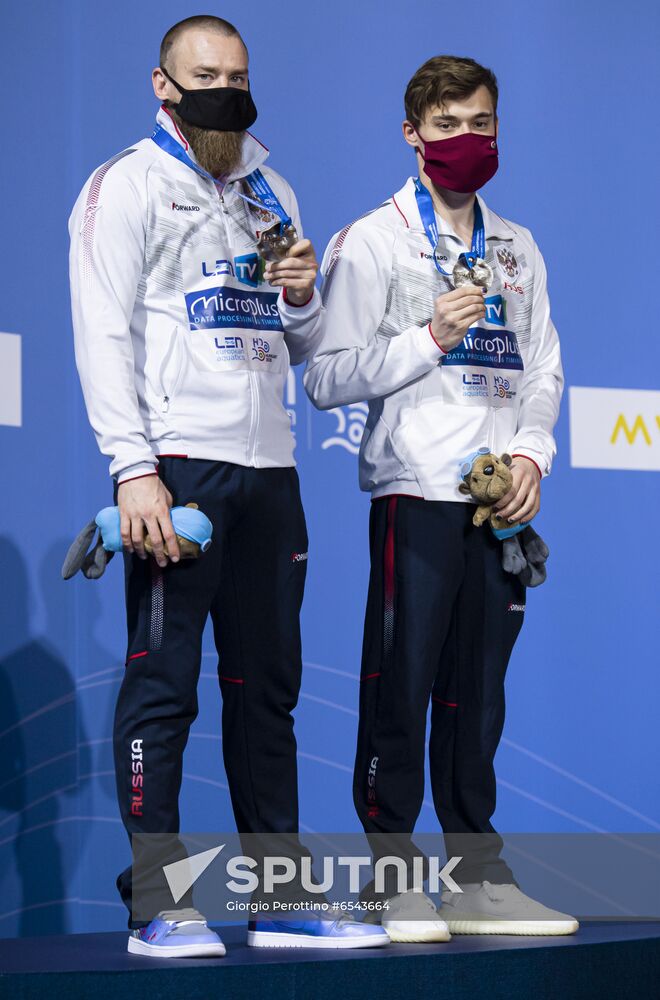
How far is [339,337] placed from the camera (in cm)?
240

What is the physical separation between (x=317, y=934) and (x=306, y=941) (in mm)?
21

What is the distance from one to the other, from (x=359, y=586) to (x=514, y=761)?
25.0 inches

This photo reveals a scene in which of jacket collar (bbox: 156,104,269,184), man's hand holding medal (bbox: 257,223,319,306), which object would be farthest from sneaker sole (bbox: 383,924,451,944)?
jacket collar (bbox: 156,104,269,184)

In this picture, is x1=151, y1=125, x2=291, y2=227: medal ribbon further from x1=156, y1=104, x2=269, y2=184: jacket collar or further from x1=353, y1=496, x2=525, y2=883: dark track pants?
x1=353, y1=496, x2=525, y2=883: dark track pants

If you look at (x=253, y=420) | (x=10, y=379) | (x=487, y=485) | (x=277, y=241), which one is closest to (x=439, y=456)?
(x=487, y=485)

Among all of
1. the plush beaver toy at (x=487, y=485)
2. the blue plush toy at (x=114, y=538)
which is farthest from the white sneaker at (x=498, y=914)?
the blue plush toy at (x=114, y=538)

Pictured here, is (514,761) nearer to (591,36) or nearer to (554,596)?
(554,596)

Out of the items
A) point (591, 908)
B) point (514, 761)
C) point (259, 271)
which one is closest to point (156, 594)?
point (259, 271)

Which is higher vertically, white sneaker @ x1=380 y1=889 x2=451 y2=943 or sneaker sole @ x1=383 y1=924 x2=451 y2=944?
white sneaker @ x1=380 y1=889 x2=451 y2=943

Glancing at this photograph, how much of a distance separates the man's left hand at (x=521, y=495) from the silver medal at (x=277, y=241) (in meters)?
0.57

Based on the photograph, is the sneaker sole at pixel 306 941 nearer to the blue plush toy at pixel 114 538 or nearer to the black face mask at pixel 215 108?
the blue plush toy at pixel 114 538

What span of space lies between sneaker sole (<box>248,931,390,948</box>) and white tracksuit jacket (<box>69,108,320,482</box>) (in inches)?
30.4

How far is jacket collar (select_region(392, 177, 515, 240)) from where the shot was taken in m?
2.45

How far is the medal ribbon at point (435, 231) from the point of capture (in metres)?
2.42
